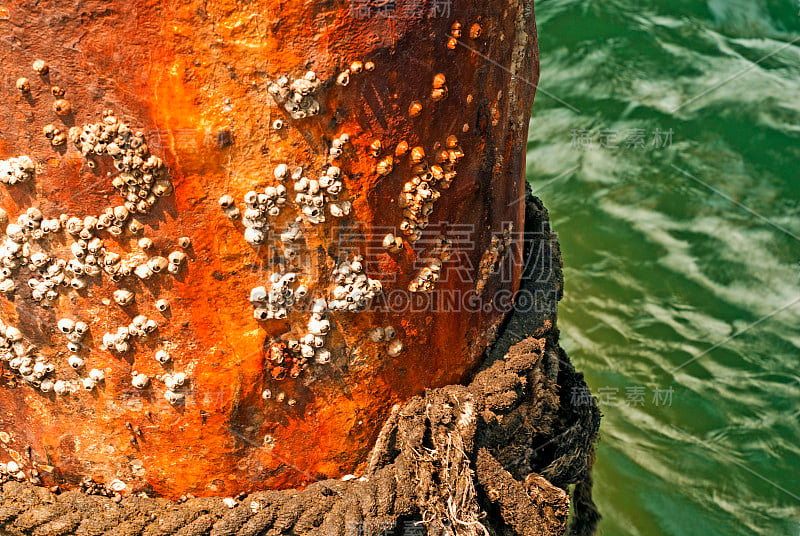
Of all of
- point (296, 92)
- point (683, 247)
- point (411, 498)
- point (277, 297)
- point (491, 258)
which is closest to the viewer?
point (296, 92)

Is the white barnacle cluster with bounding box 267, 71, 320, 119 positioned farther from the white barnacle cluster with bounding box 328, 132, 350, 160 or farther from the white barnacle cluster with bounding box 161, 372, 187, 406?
the white barnacle cluster with bounding box 161, 372, 187, 406

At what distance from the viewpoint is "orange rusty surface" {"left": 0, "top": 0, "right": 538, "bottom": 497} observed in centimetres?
131

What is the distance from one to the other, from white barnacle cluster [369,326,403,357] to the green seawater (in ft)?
6.54

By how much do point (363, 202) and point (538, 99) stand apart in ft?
10.2

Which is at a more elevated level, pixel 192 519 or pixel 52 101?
pixel 52 101

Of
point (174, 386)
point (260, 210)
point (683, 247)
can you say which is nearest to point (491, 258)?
point (260, 210)

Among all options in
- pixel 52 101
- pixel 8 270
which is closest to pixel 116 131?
pixel 52 101

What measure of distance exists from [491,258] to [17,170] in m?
0.91

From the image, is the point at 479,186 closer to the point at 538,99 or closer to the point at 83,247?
the point at 83,247

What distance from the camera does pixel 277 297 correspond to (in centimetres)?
150

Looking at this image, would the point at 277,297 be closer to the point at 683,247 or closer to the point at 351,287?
the point at 351,287

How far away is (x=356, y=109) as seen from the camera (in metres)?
1.42

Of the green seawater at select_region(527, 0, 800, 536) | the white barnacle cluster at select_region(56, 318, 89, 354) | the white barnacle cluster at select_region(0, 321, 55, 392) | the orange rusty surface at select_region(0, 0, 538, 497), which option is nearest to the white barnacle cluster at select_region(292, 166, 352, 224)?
the orange rusty surface at select_region(0, 0, 538, 497)

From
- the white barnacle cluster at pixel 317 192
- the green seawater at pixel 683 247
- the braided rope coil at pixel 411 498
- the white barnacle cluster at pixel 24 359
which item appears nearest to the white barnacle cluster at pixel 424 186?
the white barnacle cluster at pixel 317 192
